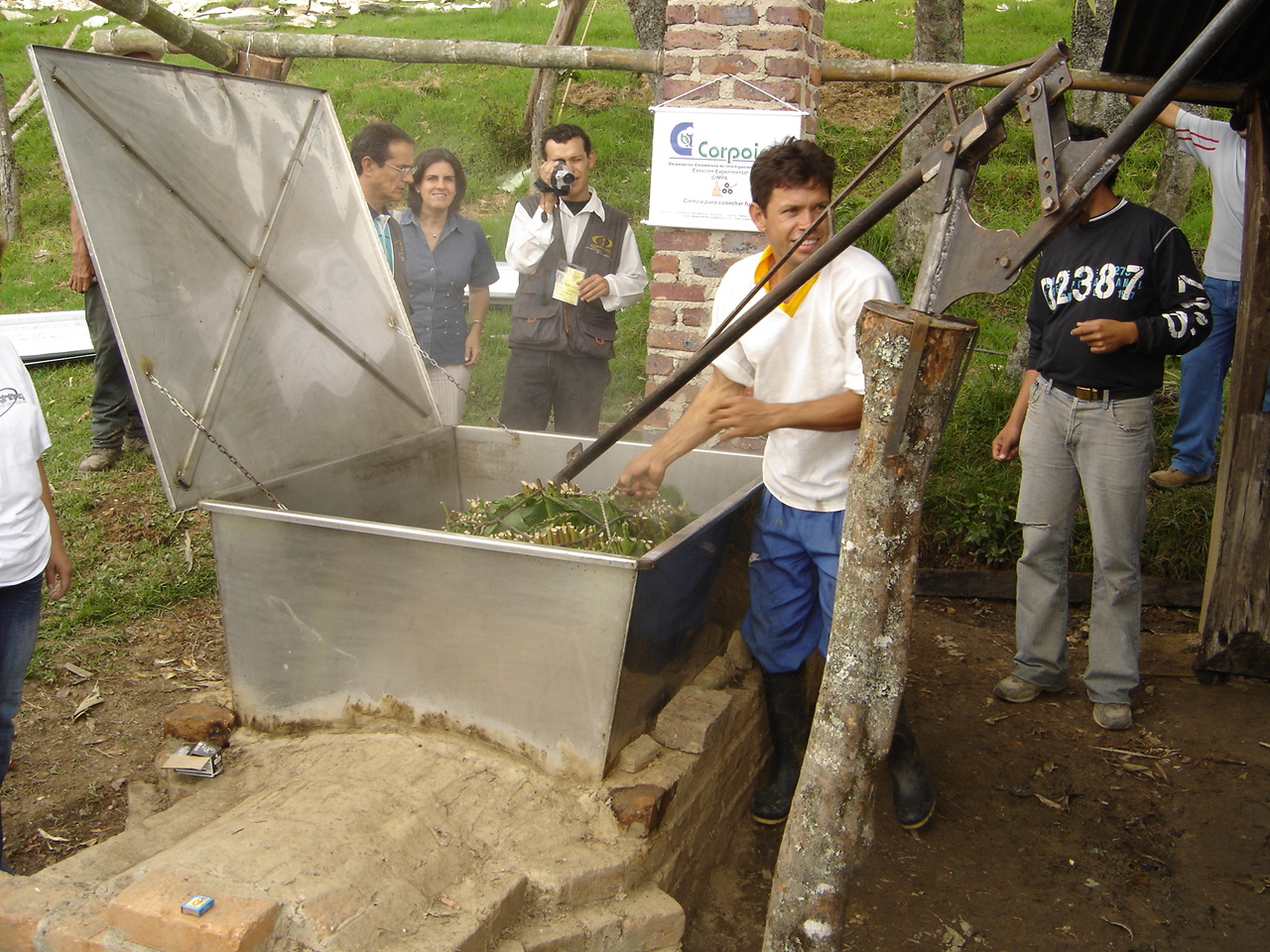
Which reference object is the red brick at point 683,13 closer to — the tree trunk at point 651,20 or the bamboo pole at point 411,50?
the bamboo pole at point 411,50

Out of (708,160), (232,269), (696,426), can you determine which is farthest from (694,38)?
(232,269)

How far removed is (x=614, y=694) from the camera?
8.46 ft

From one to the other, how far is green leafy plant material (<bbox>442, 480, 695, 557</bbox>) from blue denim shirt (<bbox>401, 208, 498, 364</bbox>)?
67.4 inches

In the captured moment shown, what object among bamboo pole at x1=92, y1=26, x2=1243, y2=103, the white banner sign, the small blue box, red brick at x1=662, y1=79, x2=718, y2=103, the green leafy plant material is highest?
bamboo pole at x1=92, y1=26, x2=1243, y2=103

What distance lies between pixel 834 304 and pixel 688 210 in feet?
5.49

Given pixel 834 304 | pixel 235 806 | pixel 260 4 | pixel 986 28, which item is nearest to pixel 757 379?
pixel 834 304

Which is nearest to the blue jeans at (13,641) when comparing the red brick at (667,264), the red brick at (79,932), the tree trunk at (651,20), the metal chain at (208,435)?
the metal chain at (208,435)

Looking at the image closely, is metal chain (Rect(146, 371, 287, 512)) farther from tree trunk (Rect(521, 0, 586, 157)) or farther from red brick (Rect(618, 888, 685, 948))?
tree trunk (Rect(521, 0, 586, 157))

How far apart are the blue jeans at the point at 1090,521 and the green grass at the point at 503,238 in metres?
1.27

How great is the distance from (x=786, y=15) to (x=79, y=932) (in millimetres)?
3768

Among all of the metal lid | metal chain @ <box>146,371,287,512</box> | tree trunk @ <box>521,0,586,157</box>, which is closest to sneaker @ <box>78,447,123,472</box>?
the metal lid

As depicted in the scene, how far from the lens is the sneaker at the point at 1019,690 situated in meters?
3.99

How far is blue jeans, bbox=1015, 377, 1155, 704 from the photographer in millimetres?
3439

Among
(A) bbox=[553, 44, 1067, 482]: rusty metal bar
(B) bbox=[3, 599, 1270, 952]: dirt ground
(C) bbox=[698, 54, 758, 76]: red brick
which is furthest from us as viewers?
(C) bbox=[698, 54, 758, 76]: red brick
